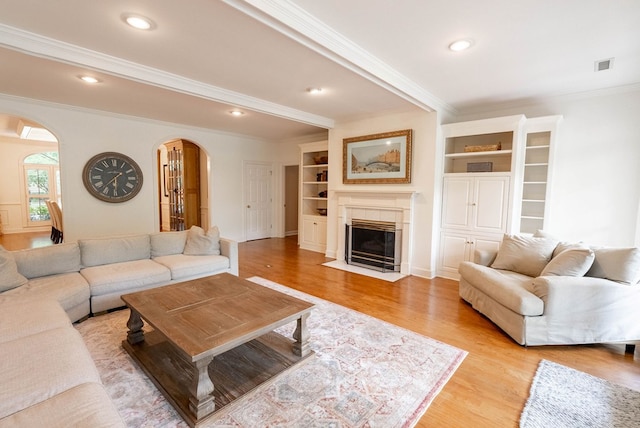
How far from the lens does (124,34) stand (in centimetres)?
239

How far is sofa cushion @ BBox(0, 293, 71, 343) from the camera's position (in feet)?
5.98

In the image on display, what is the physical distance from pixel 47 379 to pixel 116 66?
2.79 m

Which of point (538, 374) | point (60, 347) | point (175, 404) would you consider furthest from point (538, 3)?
point (60, 347)

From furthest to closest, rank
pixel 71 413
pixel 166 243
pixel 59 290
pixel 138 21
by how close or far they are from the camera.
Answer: pixel 166 243
pixel 59 290
pixel 138 21
pixel 71 413

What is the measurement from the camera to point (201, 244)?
157 inches

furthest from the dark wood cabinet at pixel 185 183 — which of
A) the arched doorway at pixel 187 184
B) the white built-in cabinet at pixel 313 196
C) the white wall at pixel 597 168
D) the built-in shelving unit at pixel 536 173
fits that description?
the white wall at pixel 597 168

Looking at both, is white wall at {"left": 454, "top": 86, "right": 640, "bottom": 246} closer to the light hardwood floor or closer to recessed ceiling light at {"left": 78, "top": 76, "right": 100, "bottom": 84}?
the light hardwood floor

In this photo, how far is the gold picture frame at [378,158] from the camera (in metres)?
4.56

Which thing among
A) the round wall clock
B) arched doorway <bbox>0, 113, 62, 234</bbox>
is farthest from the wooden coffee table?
arched doorway <bbox>0, 113, 62, 234</bbox>

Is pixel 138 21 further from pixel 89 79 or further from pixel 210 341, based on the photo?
pixel 210 341

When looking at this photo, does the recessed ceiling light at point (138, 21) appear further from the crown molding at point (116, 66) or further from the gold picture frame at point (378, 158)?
the gold picture frame at point (378, 158)

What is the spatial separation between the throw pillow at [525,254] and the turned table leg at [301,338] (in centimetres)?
249

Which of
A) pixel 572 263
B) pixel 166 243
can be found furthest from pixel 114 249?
pixel 572 263

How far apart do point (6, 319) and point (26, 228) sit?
912 cm
